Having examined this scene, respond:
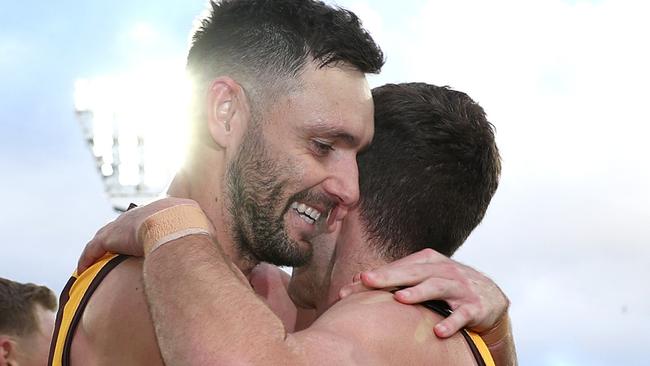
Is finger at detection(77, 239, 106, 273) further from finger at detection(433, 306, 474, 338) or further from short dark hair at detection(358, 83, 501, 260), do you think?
finger at detection(433, 306, 474, 338)

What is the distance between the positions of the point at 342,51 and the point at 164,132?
946 inches

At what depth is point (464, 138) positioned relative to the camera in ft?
13.6

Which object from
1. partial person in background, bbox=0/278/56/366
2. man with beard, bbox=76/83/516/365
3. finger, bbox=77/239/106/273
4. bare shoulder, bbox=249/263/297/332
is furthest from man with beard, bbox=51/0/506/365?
partial person in background, bbox=0/278/56/366

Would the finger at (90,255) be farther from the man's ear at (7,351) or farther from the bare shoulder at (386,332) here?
the man's ear at (7,351)

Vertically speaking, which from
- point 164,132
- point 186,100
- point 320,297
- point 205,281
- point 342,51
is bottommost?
point 164,132

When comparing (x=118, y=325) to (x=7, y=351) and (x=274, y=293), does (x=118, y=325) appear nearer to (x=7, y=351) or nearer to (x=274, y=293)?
(x=274, y=293)

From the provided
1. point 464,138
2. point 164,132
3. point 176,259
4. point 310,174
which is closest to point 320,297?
point 310,174

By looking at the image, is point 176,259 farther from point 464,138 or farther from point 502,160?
point 502,160

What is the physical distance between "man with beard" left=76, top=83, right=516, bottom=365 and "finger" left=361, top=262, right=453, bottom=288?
2 centimetres

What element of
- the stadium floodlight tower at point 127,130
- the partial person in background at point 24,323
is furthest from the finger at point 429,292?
the stadium floodlight tower at point 127,130

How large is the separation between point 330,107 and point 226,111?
0.46m

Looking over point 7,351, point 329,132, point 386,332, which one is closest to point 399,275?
point 386,332

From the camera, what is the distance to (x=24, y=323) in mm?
6617

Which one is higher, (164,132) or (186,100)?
(186,100)
